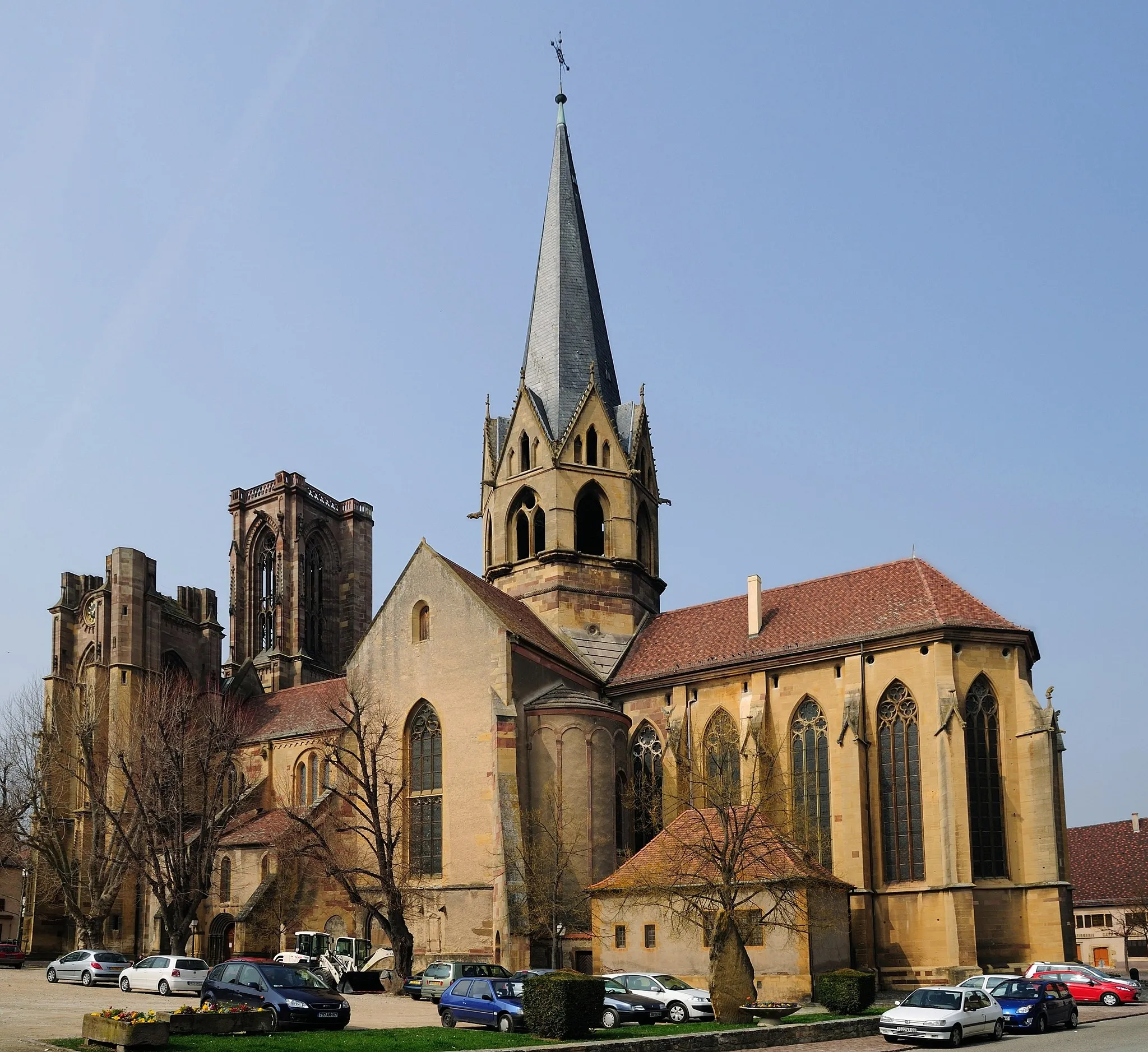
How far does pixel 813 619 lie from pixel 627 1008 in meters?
20.1

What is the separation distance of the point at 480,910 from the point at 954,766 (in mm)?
16382

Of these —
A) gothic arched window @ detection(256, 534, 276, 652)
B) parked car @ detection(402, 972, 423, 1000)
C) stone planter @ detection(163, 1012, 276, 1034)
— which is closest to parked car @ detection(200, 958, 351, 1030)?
stone planter @ detection(163, 1012, 276, 1034)

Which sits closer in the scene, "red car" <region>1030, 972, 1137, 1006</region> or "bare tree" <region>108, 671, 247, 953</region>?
"red car" <region>1030, 972, 1137, 1006</region>

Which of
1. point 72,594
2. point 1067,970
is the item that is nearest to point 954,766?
point 1067,970

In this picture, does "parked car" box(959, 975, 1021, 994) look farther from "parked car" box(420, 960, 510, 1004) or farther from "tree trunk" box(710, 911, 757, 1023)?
"parked car" box(420, 960, 510, 1004)

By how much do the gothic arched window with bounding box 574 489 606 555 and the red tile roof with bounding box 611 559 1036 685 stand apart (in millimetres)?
4257

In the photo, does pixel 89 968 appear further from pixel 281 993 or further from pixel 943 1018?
pixel 943 1018

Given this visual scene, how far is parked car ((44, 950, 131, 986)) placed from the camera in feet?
142

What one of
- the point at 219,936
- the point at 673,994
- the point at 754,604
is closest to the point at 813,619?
the point at 754,604

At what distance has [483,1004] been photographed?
3114 centimetres

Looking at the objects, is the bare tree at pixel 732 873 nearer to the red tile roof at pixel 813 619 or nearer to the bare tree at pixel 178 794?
the red tile roof at pixel 813 619

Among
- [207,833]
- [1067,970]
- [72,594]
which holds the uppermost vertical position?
[72,594]

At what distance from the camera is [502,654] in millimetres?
47469

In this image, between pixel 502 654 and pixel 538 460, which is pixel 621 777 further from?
pixel 538 460
